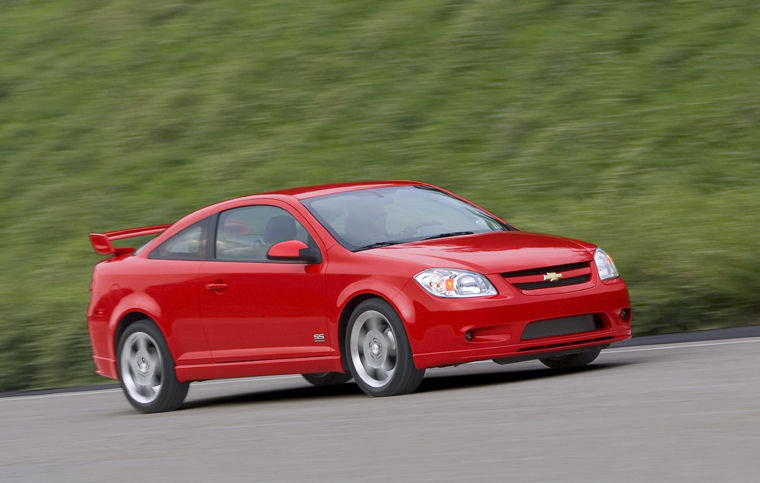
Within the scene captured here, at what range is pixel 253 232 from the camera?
1035 cm

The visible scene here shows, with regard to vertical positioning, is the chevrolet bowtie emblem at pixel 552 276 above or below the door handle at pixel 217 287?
below

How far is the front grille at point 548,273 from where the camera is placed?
9094mm

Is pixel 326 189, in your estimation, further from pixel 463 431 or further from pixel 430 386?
pixel 463 431

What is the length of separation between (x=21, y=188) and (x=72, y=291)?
21.6ft

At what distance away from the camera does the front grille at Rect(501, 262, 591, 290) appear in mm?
9094

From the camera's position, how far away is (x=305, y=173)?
20953 mm

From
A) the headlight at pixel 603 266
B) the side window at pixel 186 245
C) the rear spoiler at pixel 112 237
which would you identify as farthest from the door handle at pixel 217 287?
the headlight at pixel 603 266

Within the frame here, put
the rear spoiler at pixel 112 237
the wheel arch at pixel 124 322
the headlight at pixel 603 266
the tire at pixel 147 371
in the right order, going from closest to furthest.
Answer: the headlight at pixel 603 266 → the tire at pixel 147 371 → the wheel arch at pixel 124 322 → the rear spoiler at pixel 112 237

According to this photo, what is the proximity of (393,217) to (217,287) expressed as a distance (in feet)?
4.51

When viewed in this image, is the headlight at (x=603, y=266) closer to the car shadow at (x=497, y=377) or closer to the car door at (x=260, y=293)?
the car shadow at (x=497, y=377)

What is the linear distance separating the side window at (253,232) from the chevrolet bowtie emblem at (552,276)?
5.52ft

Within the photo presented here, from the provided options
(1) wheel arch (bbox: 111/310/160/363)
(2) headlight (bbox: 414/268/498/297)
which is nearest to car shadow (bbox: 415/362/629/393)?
(2) headlight (bbox: 414/268/498/297)

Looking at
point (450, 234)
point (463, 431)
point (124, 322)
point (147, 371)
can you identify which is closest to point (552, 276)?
point (450, 234)

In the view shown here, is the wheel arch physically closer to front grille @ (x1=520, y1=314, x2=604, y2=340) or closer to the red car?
the red car
